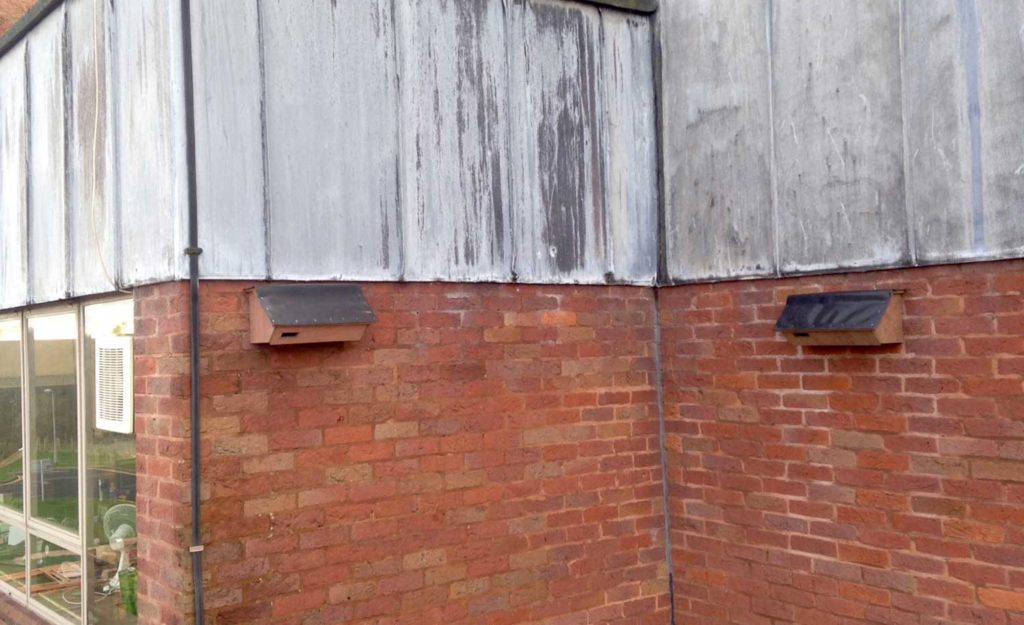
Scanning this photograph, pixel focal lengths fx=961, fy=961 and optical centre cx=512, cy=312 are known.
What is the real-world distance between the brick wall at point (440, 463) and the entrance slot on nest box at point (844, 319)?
106cm

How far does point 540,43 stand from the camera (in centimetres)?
511

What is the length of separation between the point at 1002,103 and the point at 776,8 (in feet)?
4.22

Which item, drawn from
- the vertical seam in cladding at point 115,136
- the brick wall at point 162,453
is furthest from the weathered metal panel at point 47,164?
the brick wall at point 162,453

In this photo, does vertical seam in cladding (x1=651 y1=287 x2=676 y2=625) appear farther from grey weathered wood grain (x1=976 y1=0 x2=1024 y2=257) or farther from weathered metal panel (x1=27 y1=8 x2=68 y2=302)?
weathered metal panel (x1=27 y1=8 x2=68 y2=302)

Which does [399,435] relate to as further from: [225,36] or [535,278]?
[225,36]

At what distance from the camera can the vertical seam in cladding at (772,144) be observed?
4.86 m

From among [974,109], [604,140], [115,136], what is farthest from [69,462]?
[974,109]

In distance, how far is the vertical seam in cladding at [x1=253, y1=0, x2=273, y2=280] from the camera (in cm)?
419

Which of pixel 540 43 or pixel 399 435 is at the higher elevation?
pixel 540 43

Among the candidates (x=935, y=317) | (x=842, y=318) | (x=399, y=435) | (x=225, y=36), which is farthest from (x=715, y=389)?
(x=225, y=36)

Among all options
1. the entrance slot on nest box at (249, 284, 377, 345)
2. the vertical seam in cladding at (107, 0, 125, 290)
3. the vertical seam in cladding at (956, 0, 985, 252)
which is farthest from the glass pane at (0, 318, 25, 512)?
the vertical seam in cladding at (956, 0, 985, 252)

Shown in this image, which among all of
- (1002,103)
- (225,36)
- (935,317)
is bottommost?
(935,317)

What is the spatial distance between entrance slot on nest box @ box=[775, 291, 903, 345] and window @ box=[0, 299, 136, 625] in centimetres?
320

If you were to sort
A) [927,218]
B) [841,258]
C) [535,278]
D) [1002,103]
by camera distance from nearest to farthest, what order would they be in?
[1002,103]
[927,218]
[841,258]
[535,278]
